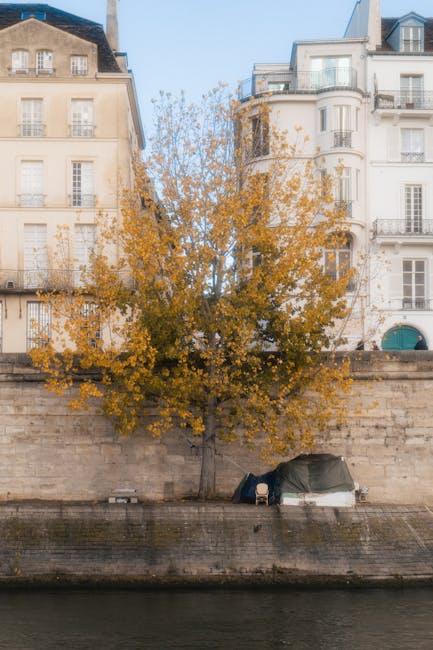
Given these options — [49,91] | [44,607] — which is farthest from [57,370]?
[49,91]

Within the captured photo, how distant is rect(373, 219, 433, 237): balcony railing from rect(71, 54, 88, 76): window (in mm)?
13066

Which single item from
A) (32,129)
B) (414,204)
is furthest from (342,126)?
(32,129)

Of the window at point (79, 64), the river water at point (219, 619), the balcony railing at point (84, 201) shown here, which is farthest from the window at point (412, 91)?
the river water at point (219, 619)

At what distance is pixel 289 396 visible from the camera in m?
31.7

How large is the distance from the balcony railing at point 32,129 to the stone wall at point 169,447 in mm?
14629

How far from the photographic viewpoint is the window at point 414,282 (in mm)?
45781

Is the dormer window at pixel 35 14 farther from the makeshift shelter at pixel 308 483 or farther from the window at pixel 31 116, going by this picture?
the makeshift shelter at pixel 308 483

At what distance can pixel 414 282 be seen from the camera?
45938mm

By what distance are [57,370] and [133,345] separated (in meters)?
2.78

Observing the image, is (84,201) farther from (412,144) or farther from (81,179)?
(412,144)

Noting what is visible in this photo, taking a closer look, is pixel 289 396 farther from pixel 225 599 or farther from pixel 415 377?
pixel 225 599

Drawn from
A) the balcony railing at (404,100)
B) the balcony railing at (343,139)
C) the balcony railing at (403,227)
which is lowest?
the balcony railing at (403,227)

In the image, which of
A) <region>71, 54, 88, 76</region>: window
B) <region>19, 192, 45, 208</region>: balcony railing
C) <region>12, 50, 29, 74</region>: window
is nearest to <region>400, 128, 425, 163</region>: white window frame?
<region>71, 54, 88, 76</region>: window

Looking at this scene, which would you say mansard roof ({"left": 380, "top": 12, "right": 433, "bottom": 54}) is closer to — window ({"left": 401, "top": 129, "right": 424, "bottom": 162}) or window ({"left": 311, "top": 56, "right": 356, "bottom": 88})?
window ({"left": 311, "top": 56, "right": 356, "bottom": 88})
